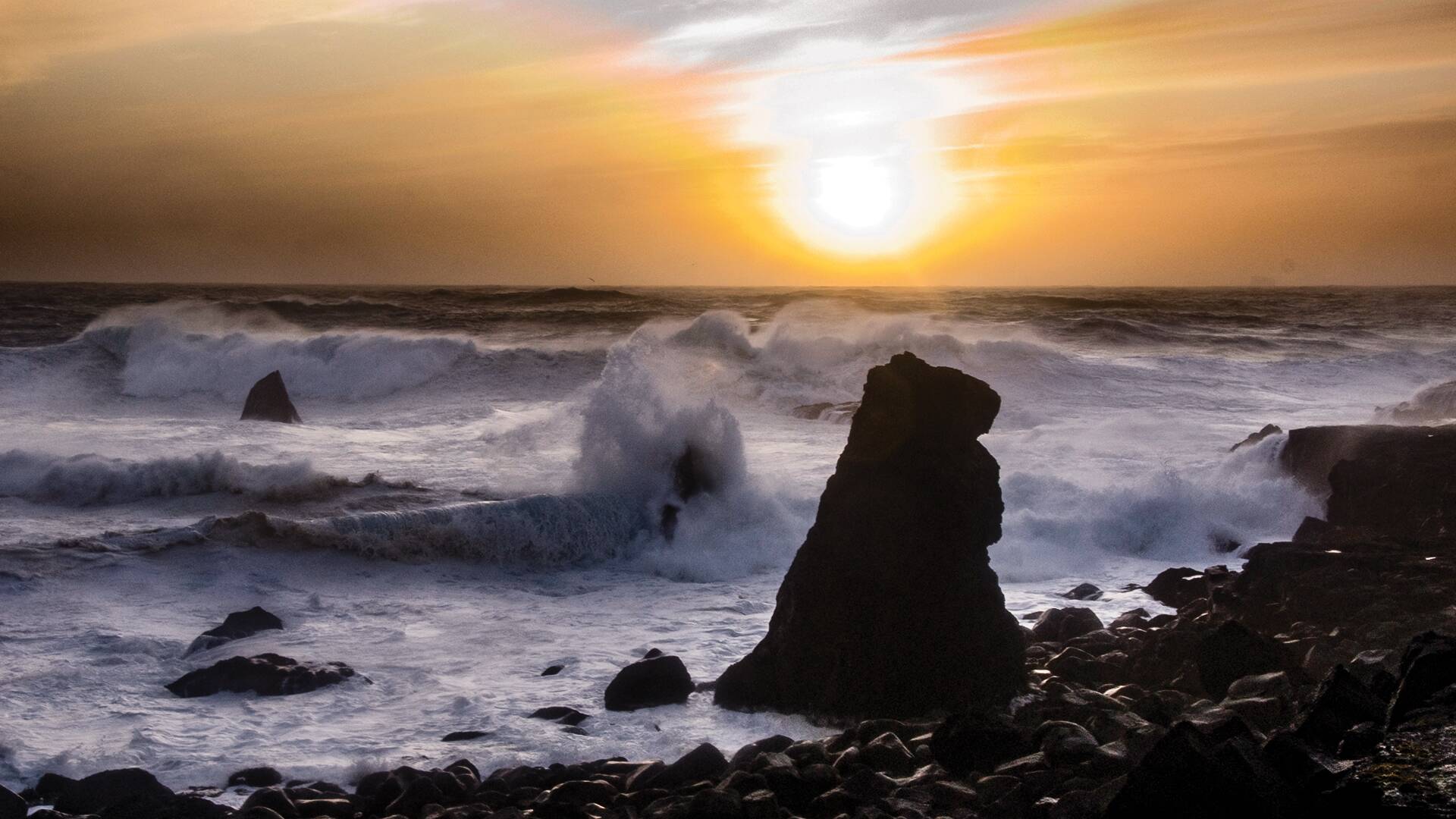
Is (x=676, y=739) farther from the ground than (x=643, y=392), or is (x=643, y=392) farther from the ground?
(x=643, y=392)

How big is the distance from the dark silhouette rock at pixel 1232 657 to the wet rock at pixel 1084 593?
3.41 meters

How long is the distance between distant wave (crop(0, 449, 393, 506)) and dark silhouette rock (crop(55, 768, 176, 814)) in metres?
8.40

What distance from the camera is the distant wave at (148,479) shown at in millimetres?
14625

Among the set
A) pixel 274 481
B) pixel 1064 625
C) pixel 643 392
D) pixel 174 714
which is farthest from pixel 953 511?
pixel 274 481

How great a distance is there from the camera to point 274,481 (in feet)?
49.2

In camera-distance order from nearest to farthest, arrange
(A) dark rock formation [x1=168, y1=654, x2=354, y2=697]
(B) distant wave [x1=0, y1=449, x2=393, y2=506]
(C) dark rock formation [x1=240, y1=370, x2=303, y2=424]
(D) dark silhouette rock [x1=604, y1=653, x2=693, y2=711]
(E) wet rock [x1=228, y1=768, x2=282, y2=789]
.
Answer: (E) wet rock [x1=228, y1=768, x2=282, y2=789] < (D) dark silhouette rock [x1=604, y1=653, x2=693, y2=711] < (A) dark rock formation [x1=168, y1=654, x2=354, y2=697] < (B) distant wave [x1=0, y1=449, x2=393, y2=506] < (C) dark rock formation [x1=240, y1=370, x2=303, y2=424]

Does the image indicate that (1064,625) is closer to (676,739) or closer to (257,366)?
(676,739)

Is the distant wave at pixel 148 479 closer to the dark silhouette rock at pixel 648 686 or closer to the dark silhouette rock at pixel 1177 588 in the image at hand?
the dark silhouette rock at pixel 648 686

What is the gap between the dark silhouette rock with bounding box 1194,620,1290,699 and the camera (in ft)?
23.5

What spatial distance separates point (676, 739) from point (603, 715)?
2.16 ft

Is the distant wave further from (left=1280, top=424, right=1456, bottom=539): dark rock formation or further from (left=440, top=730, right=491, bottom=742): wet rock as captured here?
(left=1280, top=424, right=1456, bottom=539): dark rock formation

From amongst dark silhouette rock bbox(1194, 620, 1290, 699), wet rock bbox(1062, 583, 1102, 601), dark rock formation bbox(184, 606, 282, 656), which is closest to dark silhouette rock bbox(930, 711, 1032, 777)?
dark silhouette rock bbox(1194, 620, 1290, 699)

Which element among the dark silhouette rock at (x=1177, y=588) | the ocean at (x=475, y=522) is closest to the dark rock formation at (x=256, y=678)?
the ocean at (x=475, y=522)

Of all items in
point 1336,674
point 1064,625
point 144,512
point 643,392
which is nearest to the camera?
point 1336,674
